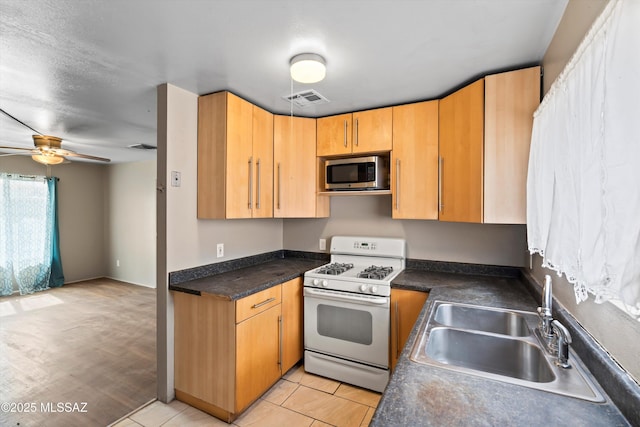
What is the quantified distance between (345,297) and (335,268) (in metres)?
0.39

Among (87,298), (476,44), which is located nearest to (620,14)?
(476,44)

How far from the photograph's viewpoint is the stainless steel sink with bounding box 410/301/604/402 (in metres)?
0.96

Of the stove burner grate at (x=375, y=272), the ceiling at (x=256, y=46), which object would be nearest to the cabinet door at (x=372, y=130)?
the ceiling at (x=256, y=46)

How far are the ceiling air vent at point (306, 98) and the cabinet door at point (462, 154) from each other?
95cm

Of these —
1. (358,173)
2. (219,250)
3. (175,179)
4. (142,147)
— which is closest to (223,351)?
(219,250)

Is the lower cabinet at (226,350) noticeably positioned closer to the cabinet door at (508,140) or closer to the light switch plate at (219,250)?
the light switch plate at (219,250)

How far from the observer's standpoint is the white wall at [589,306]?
84cm

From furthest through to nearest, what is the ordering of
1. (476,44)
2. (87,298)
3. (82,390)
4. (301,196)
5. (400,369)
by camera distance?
1. (87,298)
2. (301,196)
3. (82,390)
4. (476,44)
5. (400,369)

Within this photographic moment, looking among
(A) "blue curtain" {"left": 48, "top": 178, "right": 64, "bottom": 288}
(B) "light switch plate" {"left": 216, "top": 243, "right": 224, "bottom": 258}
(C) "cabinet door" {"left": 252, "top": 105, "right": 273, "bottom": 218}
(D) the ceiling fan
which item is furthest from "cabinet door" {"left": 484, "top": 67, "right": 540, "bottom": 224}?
(A) "blue curtain" {"left": 48, "top": 178, "right": 64, "bottom": 288}

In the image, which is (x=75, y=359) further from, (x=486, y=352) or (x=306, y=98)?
(x=486, y=352)

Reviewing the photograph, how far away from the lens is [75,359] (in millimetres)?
2748

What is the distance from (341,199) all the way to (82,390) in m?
2.67

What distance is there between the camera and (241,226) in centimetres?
280

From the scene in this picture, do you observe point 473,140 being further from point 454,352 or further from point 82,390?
point 82,390
